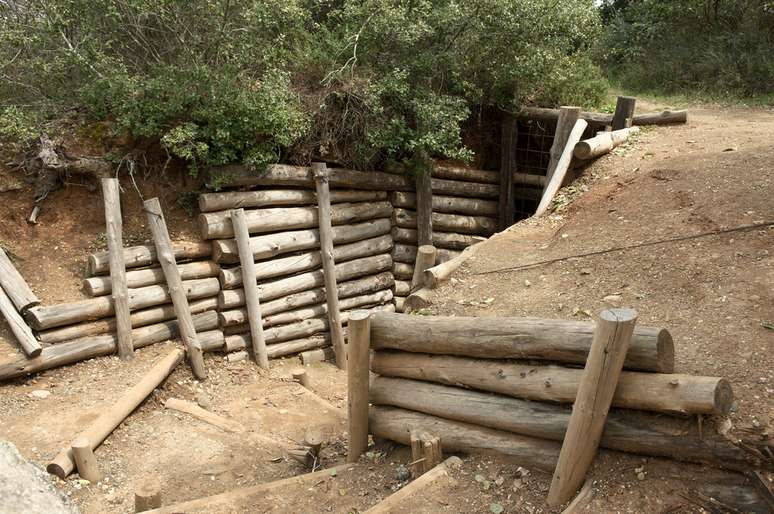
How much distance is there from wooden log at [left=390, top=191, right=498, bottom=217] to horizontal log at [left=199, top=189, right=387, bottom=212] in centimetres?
104

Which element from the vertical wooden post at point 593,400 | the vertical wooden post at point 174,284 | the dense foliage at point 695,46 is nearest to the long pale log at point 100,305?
the vertical wooden post at point 174,284

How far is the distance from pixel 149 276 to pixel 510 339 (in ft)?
18.6

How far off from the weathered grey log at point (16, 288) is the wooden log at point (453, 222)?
233 inches

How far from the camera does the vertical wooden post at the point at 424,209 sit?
1205 cm

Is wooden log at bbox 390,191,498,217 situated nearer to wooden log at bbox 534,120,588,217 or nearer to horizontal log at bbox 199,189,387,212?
horizontal log at bbox 199,189,387,212

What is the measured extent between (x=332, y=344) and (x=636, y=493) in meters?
7.08

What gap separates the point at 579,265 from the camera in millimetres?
7891

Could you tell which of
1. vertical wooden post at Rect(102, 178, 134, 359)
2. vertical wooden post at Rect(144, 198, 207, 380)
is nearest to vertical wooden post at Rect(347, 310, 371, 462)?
vertical wooden post at Rect(144, 198, 207, 380)

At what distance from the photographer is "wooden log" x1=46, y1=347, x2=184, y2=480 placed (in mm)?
6496

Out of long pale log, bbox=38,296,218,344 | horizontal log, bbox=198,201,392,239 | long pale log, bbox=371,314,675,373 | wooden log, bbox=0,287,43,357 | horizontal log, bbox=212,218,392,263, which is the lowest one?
long pale log, bbox=38,296,218,344

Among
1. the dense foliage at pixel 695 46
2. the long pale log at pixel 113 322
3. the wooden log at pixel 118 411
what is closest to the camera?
the wooden log at pixel 118 411

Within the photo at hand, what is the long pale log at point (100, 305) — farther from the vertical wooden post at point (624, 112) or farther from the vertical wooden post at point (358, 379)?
the vertical wooden post at point (624, 112)

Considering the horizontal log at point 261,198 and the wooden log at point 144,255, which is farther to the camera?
the horizontal log at point 261,198

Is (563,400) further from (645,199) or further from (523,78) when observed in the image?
(523,78)
